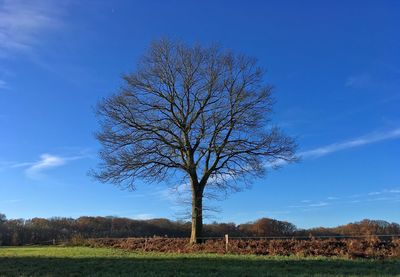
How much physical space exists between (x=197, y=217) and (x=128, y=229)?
4385 cm

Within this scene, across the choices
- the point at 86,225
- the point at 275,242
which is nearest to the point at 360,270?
the point at 275,242

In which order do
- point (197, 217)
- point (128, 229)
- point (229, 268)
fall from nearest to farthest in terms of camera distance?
point (229, 268)
point (197, 217)
point (128, 229)

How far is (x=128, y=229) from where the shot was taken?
A: 7050cm

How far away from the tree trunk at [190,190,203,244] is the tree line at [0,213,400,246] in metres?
8.49

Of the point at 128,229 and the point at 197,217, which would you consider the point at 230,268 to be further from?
the point at 128,229

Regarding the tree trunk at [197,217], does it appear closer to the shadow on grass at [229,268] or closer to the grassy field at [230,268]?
the grassy field at [230,268]

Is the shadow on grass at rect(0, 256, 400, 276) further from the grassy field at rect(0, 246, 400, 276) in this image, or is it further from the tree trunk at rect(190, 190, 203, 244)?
the tree trunk at rect(190, 190, 203, 244)

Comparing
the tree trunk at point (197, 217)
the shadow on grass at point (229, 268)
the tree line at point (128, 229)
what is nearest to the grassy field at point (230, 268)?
the shadow on grass at point (229, 268)

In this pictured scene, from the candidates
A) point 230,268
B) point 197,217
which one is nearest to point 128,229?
point 197,217

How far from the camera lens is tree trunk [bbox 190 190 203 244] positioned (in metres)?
28.4

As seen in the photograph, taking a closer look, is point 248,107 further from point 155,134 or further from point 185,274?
point 185,274

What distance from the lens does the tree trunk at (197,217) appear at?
28.4 metres

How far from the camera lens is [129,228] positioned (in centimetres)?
7262

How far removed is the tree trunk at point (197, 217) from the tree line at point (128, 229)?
849 cm
